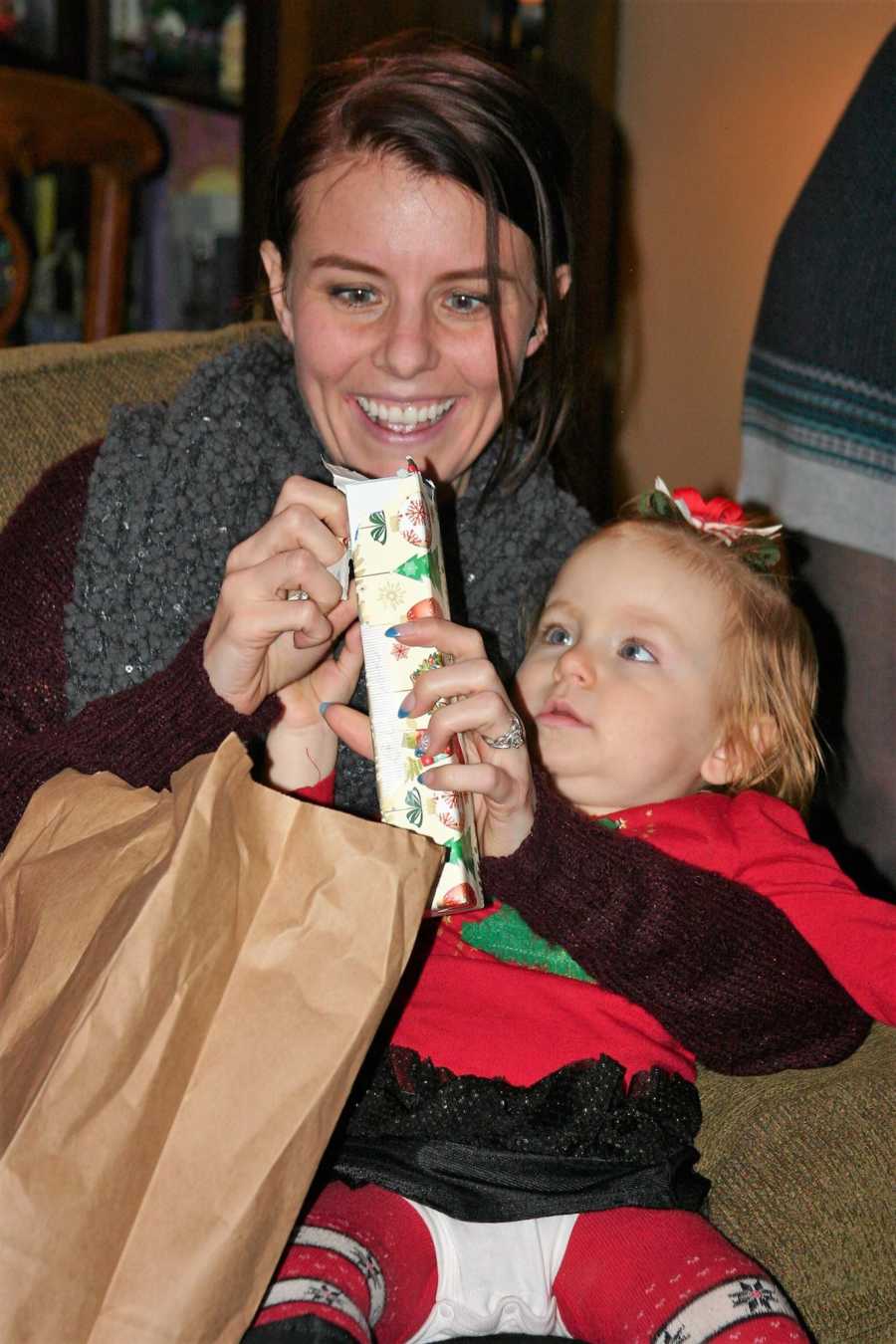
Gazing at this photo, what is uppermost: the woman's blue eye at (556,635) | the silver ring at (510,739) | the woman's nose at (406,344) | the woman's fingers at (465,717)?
the woman's nose at (406,344)

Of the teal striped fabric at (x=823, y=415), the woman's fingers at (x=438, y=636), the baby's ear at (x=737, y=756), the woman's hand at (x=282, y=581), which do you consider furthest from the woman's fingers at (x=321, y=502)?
the teal striped fabric at (x=823, y=415)

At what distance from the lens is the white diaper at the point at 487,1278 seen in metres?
1.00

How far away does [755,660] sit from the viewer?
1.28 meters

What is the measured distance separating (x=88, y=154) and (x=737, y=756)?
1.65 m

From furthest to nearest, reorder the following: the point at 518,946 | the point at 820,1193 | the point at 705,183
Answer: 1. the point at 705,183
2. the point at 518,946
3. the point at 820,1193

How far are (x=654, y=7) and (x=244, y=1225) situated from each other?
267 centimetres

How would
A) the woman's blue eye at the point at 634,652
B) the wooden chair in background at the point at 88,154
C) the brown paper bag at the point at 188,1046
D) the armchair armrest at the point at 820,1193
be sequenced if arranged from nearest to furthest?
1. the brown paper bag at the point at 188,1046
2. the armchair armrest at the point at 820,1193
3. the woman's blue eye at the point at 634,652
4. the wooden chair in background at the point at 88,154

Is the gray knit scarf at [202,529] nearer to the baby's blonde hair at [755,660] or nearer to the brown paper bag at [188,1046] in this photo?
the baby's blonde hair at [755,660]

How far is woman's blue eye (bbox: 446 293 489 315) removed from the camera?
1.22 meters

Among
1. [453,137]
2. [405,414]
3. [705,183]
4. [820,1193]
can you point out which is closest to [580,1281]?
[820,1193]

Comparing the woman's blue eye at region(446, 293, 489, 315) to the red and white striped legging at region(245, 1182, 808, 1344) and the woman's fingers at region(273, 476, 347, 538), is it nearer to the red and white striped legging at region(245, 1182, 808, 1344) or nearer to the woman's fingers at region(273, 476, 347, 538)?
the woman's fingers at region(273, 476, 347, 538)

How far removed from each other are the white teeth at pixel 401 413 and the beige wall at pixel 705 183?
5.12 feet

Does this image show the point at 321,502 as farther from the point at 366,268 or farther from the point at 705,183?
the point at 705,183

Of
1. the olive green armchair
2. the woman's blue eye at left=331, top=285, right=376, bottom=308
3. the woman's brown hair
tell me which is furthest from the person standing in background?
the woman's blue eye at left=331, top=285, right=376, bottom=308
